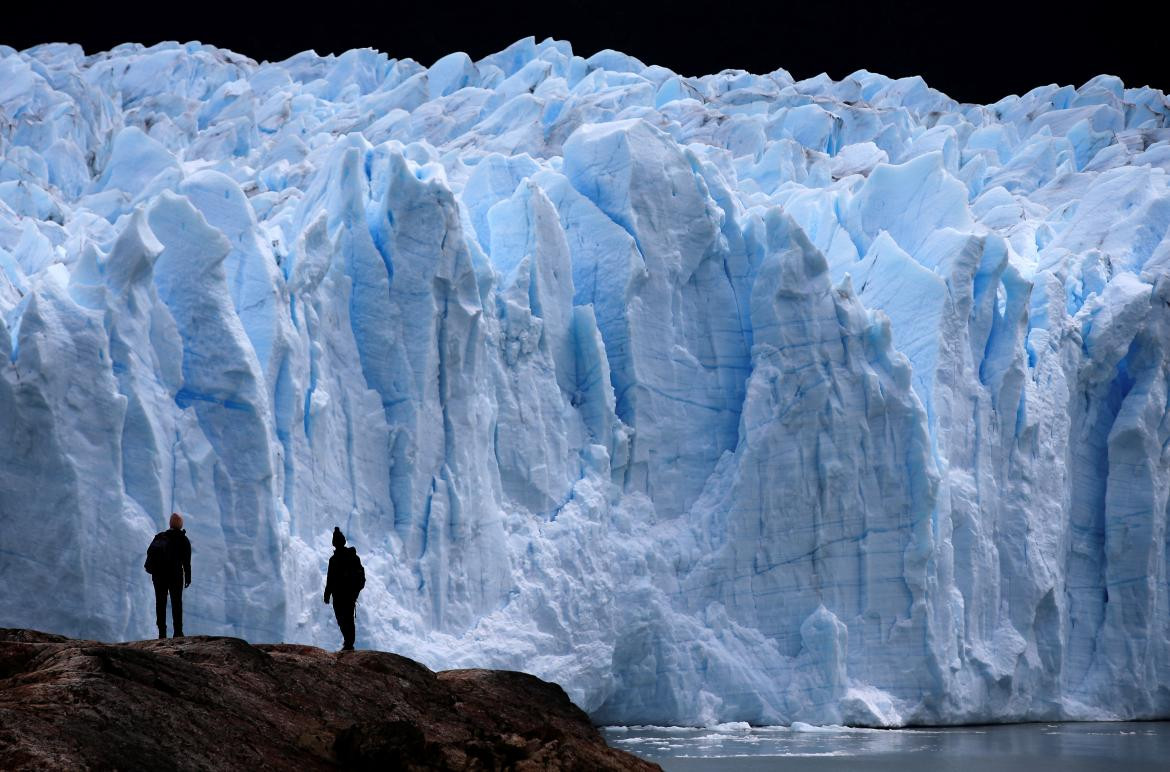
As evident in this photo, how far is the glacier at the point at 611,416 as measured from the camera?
468 inches

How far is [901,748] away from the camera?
514 inches

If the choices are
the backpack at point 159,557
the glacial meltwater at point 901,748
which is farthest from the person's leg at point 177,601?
the glacial meltwater at point 901,748

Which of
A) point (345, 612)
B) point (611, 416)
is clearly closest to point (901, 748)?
point (611, 416)

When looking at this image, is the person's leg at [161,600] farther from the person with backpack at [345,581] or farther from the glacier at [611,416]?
the glacier at [611,416]

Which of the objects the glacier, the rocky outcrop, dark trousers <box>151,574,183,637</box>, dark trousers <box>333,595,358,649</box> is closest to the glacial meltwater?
the glacier

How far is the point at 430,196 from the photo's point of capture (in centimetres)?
1383

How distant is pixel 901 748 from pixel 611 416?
4047mm

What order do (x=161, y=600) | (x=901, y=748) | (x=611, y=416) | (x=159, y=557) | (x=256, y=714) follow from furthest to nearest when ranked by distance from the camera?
1. (x=611, y=416)
2. (x=901, y=748)
3. (x=161, y=600)
4. (x=159, y=557)
5. (x=256, y=714)

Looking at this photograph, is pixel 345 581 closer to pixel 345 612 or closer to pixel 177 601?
pixel 345 612

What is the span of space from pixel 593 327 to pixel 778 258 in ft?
6.64

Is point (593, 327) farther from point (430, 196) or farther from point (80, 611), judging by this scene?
point (80, 611)

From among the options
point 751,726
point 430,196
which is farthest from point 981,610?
point 430,196

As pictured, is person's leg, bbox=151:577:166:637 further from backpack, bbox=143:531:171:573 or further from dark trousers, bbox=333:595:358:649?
dark trousers, bbox=333:595:358:649

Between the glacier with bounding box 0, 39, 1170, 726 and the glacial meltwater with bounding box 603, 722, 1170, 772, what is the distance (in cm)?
43
